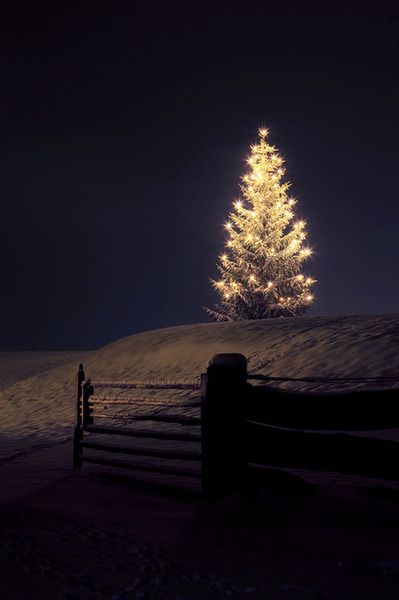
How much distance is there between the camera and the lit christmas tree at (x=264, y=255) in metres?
35.9

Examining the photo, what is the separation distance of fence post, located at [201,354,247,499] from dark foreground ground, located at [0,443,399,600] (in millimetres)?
222

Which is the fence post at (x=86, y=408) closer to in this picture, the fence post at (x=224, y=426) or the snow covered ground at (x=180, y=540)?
the snow covered ground at (x=180, y=540)

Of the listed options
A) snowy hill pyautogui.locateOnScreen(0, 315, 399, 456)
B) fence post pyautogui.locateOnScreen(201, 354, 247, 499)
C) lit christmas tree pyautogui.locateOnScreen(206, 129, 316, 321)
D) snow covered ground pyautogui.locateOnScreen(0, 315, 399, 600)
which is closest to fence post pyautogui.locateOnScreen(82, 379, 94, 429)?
snow covered ground pyautogui.locateOnScreen(0, 315, 399, 600)

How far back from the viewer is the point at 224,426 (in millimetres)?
6531

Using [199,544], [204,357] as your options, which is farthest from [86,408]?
[204,357]

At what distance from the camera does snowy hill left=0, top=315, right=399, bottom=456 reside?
15578 mm

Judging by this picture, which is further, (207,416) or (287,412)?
(207,416)

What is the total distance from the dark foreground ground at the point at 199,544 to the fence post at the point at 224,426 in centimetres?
22

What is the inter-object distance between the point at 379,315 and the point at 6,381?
57.4 feet

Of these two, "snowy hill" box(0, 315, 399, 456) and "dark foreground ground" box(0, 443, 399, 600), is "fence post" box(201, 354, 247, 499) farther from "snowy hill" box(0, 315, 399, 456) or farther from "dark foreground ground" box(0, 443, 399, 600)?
"snowy hill" box(0, 315, 399, 456)

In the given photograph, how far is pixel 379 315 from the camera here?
21500 millimetres

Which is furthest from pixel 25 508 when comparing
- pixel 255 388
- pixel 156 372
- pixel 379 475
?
pixel 156 372

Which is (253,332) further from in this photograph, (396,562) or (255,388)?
(396,562)

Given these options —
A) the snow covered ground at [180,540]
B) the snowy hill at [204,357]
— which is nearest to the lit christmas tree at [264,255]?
the snowy hill at [204,357]
